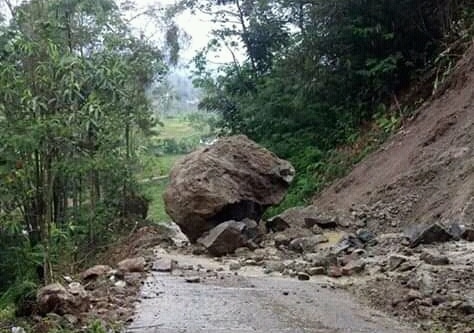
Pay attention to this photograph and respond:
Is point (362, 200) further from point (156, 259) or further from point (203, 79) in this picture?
point (203, 79)

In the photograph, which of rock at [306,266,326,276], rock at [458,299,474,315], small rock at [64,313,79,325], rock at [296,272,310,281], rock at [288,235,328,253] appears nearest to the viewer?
small rock at [64,313,79,325]

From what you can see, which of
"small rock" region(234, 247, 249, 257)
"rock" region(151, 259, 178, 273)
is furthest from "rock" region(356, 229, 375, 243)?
"rock" region(151, 259, 178, 273)

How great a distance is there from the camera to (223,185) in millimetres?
10344

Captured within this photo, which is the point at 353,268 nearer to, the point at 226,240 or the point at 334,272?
the point at 334,272

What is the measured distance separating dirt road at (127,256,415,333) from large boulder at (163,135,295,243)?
280cm

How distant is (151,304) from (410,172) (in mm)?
6154

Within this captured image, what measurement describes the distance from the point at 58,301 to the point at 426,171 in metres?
6.92

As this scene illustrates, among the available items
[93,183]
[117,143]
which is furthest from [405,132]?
[93,183]

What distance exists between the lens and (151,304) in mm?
5770

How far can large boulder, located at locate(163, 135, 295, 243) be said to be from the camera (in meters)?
10.1

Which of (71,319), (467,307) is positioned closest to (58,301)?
(71,319)

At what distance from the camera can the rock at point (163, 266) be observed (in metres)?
7.82

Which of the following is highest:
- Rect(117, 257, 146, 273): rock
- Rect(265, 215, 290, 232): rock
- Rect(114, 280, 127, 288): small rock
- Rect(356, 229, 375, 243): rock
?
Rect(114, 280, 127, 288): small rock

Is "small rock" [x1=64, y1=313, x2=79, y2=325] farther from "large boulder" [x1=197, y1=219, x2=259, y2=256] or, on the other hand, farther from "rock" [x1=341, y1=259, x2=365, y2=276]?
"large boulder" [x1=197, y1=219, x2=259, y2=256]
